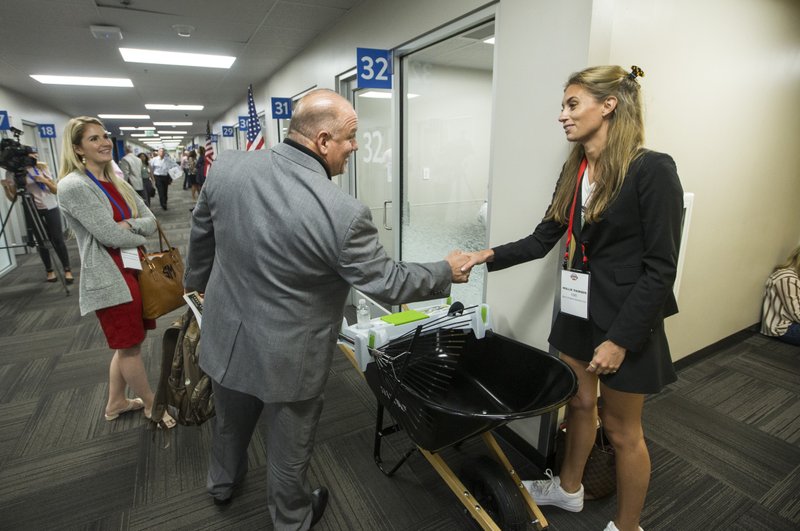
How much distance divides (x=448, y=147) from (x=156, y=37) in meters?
3.48

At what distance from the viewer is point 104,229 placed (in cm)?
191

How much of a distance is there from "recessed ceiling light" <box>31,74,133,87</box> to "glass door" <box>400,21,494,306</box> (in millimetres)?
5751

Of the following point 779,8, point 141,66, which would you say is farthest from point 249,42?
point 779,8

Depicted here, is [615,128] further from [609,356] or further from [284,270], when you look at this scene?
[284,270]

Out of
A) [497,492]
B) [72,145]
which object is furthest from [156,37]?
[497,492]

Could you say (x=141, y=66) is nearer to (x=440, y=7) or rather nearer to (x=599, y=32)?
(x=440, y=7)

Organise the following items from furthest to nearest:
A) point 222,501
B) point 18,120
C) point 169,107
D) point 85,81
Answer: point 169,107 → point 18,120 → point 85,81 → point 222,501

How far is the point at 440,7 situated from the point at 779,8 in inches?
78.5

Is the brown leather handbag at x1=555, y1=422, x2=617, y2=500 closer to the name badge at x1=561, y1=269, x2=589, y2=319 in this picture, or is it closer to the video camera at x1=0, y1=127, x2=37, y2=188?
the name badge at x1=561, y1=269, x2=589, y2=319

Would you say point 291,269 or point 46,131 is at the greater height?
point 46,131

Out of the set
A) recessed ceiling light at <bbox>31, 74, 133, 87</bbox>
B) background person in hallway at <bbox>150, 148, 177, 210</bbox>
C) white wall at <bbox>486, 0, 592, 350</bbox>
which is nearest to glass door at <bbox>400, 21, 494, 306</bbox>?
white wall at <bbox>486, 0, 592, 350</bbox>

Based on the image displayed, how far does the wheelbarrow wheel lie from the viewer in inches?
59.9

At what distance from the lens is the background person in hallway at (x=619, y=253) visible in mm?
1253

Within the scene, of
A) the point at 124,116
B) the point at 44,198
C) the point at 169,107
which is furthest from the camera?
the point at 124,116
